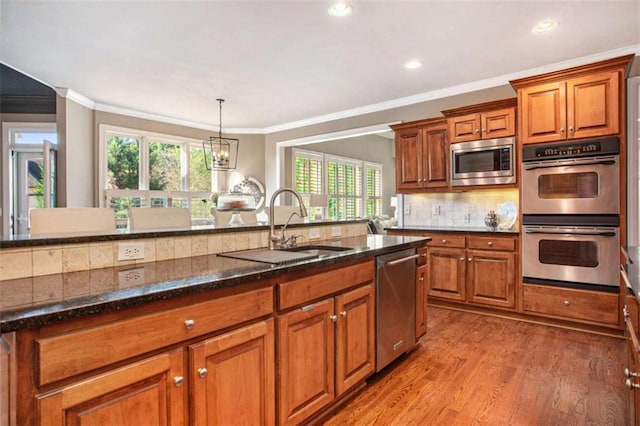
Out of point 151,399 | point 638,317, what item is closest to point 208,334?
point 151,399

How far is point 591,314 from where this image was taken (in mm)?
3078

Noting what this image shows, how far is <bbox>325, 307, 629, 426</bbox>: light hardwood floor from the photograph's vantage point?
6.24ft

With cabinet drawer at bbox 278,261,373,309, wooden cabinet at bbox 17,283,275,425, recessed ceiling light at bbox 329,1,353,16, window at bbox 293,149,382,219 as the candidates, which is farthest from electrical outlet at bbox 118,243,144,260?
window at bbox 293,149,382,219

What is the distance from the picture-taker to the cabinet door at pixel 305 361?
5.16 feet

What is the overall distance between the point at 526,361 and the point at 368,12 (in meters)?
2.92

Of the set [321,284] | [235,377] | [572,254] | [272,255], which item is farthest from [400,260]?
[572,254]

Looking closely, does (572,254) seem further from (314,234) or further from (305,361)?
(305,361)

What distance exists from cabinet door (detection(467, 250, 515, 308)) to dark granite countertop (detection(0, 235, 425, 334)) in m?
2.48

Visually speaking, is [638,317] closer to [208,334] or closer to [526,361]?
[208,334]

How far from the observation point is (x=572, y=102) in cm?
314

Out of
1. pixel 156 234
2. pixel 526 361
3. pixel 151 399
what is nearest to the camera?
pixel 151 399

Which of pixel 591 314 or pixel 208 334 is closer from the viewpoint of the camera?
pixel 208 334

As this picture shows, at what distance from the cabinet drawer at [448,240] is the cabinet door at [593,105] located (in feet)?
4.61

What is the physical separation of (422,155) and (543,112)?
54.4 inches
